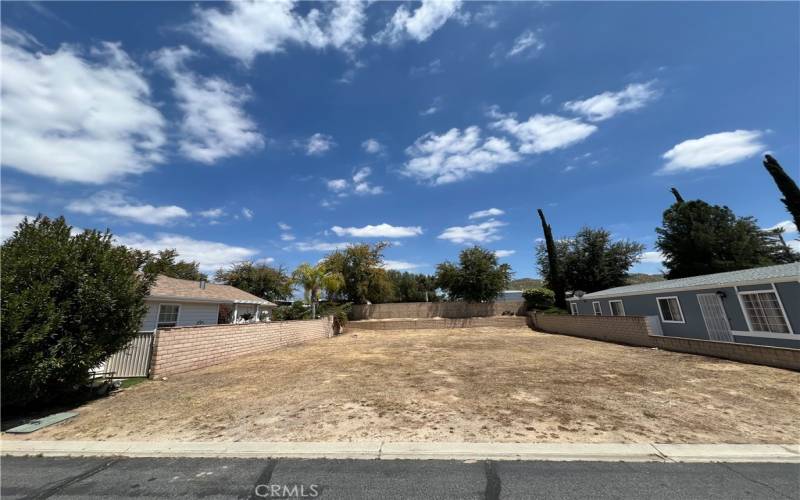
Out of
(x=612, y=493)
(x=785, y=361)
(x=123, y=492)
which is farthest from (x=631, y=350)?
(x=123, y=492)

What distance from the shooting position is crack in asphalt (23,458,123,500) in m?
3.26

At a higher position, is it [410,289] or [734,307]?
[410,289]

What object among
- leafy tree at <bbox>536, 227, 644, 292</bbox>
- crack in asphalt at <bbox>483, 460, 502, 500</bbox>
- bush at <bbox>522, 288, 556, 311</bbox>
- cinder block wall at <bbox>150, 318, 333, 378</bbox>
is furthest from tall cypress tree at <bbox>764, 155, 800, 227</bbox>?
cinder block wall at <bbox>150, 318, 333, 378</bbox>

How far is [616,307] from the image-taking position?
59.2 feet

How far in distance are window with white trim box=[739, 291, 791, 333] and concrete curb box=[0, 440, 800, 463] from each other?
9.15 meters

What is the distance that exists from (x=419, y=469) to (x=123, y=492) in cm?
323

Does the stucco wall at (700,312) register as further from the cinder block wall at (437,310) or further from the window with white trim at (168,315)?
the window with white trim at (168,315)

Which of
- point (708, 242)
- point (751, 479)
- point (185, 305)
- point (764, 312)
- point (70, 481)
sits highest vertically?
point (708, 242)

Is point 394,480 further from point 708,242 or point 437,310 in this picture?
point 708,242

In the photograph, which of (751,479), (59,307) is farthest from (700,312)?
(59,307)

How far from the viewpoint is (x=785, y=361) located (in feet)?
27.2

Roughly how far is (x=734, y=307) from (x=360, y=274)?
24.9 meters

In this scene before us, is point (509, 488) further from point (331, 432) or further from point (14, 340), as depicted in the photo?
point (14, 340)

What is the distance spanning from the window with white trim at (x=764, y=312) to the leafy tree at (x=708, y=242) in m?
18.5
